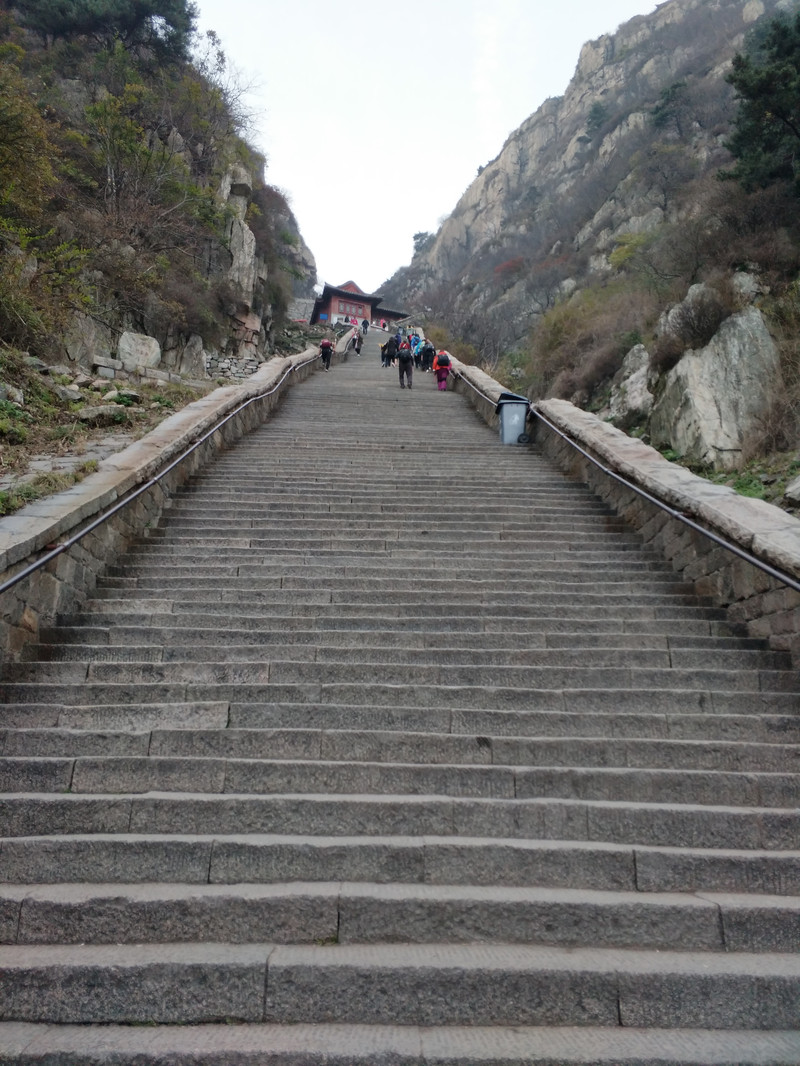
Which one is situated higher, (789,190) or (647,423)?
(789,190)

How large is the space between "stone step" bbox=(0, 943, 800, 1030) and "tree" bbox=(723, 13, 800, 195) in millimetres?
16698

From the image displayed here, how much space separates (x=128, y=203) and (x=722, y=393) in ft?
62.3

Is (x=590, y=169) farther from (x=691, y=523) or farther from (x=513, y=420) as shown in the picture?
(x=691, y=523)

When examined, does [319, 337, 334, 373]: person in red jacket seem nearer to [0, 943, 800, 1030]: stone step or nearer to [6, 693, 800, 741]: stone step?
[6, 693, 800, 741]: stone step

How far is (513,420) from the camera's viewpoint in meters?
11.0

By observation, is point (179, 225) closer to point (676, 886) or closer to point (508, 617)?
point (508, 617)

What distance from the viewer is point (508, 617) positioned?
16.6 ft

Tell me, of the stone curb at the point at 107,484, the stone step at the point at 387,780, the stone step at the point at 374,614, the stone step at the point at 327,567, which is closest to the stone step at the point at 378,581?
the stone step at the point at 327,567

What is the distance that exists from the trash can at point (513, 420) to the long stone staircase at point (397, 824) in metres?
5.33

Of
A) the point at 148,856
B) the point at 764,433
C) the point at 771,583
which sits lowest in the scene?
the point at 148,856

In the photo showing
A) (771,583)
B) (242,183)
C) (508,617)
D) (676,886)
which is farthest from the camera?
(242,183)

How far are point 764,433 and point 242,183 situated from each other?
2664 cm

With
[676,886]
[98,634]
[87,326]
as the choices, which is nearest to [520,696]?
[676,886]

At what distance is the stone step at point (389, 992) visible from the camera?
2387mm
